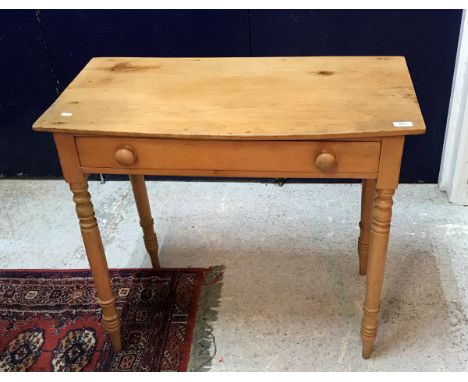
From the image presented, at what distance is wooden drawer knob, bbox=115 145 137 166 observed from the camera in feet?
4.33

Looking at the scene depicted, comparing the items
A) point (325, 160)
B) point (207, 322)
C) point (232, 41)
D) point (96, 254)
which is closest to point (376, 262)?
point (325, 160)

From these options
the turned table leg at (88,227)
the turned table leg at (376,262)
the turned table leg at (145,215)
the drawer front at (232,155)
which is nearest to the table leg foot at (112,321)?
the turned table leg at (88,227)

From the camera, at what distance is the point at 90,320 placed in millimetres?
1825

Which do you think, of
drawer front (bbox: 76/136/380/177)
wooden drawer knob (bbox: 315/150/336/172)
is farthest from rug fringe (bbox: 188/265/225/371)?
wooden drawer knob (bbox: 315/150/336/172)

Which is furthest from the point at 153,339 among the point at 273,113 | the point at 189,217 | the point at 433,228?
the point at 433,228

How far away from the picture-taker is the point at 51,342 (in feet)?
5.75

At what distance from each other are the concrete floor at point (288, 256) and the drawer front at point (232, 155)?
0.64 m

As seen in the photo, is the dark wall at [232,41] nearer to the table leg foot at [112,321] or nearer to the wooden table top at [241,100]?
the wooden table top at [241,100]

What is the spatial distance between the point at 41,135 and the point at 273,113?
5.07 feet

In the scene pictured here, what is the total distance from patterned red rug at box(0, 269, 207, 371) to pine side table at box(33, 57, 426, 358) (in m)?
0.26

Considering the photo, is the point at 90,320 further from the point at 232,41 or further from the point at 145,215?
the point at 232,41

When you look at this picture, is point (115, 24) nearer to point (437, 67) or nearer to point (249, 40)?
point (249, 40)

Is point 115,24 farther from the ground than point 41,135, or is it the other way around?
point 115,24
